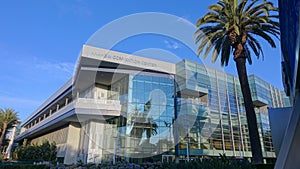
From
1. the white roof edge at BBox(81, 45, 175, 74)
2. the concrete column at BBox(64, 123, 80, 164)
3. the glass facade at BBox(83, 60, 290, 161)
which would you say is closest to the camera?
the white roof edge at BBox(81, 45, 175, 74)

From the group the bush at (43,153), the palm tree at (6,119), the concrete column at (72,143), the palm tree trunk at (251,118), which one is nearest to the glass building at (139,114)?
the concrete column at (72,143)

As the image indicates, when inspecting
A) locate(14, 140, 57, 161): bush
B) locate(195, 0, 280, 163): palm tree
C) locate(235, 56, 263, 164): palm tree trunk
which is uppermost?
locate(195, 0, 280, 163): palm tree

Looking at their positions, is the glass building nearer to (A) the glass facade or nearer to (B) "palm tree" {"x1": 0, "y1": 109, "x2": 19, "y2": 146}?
(A) the glass facade

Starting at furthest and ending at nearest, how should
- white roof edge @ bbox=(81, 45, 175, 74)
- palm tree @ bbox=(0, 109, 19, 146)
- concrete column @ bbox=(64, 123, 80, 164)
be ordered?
palm tree @ bbox=(0, 109, 19, 146), concrete column @ bbox=(64, 123, 80, 164), white roof edge @ bbox=(81, 45, 175, 74)

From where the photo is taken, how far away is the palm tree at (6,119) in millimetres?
44906

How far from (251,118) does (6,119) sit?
156ft

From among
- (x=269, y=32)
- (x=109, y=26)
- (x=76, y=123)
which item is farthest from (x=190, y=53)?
(x=76, y=123)

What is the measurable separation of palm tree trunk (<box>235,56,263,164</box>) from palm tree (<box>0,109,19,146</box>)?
46961mm

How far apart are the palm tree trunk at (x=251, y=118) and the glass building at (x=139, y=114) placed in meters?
6.88

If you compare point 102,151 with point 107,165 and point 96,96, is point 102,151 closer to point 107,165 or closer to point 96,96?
point 96,96

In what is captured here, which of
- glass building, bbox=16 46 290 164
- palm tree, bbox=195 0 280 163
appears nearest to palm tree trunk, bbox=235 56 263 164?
palm tree, bbox=195 0 280 163

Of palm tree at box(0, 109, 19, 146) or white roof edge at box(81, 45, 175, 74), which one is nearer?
white roof edge at box(81, 45, 175, 74)

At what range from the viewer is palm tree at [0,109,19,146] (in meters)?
44.9

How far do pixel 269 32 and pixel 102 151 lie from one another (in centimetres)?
1789
